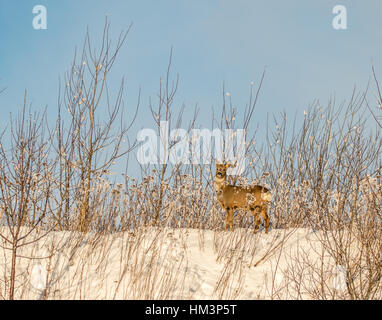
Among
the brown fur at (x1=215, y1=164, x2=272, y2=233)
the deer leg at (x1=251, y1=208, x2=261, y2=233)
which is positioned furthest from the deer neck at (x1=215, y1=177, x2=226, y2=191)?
the deer leg at (x1=251, y1=208, x2=261, y2=233)

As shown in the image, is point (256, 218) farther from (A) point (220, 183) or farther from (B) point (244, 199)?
(A) point (220, 183)

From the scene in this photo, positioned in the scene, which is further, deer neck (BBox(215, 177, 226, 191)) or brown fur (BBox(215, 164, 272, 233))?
deer neck (BBox(215, 177, 226, 191))

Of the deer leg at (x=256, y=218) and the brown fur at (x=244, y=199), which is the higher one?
the brown fur at (x=244, y=199)

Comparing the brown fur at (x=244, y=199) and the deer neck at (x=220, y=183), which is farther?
the deer neck at (x=220, y=183)

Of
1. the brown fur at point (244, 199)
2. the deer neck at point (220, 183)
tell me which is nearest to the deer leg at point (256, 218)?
the brown fur at point (244, 199)

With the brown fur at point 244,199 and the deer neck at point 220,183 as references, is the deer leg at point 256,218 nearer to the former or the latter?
the brown fur at point 244,199

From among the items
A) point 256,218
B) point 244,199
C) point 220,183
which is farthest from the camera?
point 220,183

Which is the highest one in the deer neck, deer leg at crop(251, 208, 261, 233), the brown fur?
the deer neck

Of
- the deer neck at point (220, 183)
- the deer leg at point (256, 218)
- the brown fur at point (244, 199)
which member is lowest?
the deer leg at point (256, 218)

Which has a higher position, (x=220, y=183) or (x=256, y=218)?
(x=220, y=183)

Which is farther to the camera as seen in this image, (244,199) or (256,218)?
(256,218)

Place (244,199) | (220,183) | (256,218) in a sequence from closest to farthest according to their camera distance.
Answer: (244,199) → (256,218) → (220,183)

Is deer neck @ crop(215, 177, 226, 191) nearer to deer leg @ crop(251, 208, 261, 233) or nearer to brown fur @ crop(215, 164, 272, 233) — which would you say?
brown fur @ crop(215, 164, 272, 233)

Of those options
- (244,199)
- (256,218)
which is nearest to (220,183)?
(244,199)
